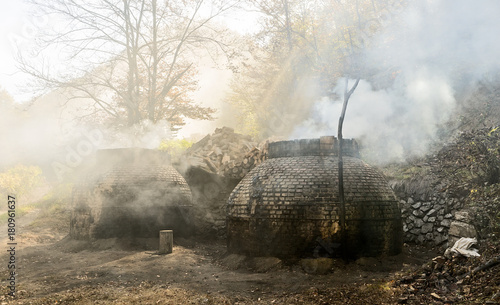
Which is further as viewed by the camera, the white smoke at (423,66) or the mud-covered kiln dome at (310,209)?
the white smoke at (423,66)

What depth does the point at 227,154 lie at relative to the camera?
1584cm


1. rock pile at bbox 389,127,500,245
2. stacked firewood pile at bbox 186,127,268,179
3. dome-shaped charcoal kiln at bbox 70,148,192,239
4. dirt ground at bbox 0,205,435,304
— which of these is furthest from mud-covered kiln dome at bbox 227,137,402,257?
stacked firewood pile at bbox 186,127,268,179

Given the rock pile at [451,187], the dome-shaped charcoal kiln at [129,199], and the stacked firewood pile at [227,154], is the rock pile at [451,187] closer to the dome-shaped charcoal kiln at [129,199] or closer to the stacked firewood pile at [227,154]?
the stacked firewood pile at [227,154]

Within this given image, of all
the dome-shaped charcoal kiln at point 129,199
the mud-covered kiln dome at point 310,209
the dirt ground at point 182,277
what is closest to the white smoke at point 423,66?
the dome-shaped charcoal kiln at point 129,199

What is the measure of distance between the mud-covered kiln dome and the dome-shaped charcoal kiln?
3191 millimetres

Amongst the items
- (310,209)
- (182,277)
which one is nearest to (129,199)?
(182,277)

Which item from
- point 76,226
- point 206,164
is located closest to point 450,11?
point 206,164

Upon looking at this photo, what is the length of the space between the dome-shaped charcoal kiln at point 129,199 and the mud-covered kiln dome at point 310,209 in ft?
10.5

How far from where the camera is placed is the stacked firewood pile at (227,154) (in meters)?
13.6

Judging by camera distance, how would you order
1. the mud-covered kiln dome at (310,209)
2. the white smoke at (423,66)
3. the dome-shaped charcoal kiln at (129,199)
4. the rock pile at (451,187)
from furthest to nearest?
1. the white smoke at (423,66)
2. the dome-shaped charcoal kiln at (129,199)
3. the rock pile at (451,187)
4. the mud-covered kiln dome at (310,209)

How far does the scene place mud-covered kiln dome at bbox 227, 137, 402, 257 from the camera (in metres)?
7.84

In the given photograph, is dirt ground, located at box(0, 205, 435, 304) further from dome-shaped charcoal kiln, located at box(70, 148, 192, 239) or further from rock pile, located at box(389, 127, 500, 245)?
rock pile, located at box(389, 127, 500, 245)

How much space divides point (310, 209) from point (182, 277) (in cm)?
298

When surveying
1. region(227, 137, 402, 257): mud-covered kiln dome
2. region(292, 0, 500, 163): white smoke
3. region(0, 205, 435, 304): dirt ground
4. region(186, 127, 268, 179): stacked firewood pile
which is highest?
region(292, 0, 500, 163): white smoke
